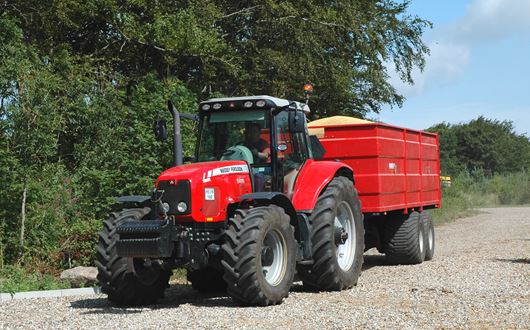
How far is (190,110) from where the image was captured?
51.5 feet

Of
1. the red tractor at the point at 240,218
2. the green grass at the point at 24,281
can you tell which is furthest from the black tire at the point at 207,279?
the green grass at the point at 24,281

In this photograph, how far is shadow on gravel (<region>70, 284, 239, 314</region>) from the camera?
31.8ft

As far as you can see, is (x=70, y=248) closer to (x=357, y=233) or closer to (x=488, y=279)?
(x=357, y=233)

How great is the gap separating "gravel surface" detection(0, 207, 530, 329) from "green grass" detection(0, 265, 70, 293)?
33.5 inches

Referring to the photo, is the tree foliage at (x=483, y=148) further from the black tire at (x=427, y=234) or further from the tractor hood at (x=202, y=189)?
the tractor hood at (x=202, y=189)

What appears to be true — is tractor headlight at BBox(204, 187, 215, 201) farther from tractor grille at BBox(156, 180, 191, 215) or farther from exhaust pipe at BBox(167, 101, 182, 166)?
exhaust pipe at BBox(167, 101, 182, 166)

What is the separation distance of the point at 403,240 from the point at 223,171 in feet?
18.2

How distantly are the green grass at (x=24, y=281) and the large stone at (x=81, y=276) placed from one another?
0.10 meters

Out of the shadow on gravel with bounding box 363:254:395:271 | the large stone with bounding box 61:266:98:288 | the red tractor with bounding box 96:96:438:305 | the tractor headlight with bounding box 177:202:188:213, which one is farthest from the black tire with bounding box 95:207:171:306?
the shadow on gravel with bounding box 363:254:395:271

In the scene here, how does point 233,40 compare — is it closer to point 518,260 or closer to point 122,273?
point 518,260

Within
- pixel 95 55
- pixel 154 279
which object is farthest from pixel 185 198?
pixel 95 55

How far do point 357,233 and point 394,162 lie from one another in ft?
8.35

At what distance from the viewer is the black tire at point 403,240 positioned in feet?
48.2

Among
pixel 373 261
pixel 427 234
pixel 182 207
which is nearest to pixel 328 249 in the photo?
pixel 182 207
